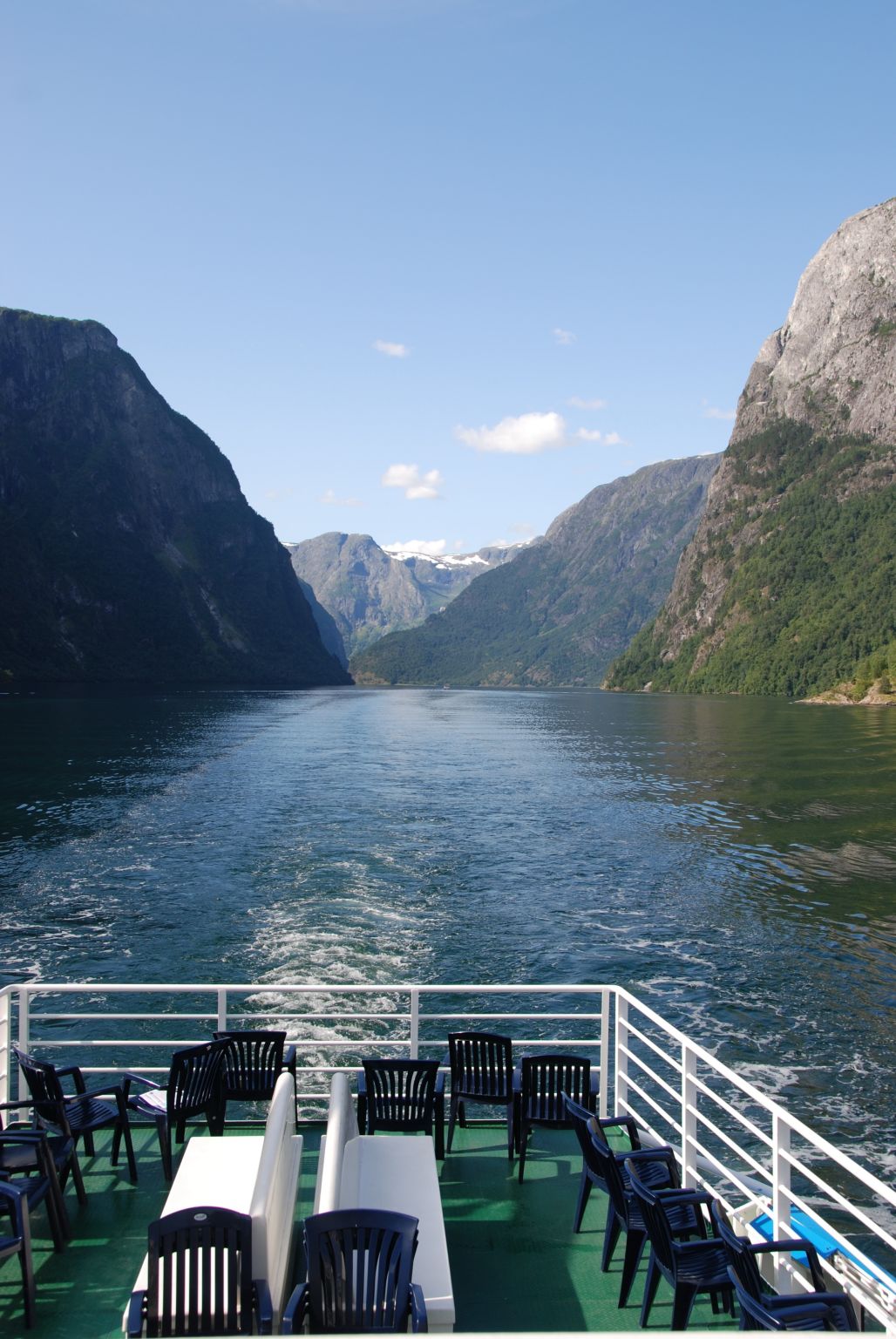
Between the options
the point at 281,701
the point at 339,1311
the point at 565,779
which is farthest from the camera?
the point at 281,701

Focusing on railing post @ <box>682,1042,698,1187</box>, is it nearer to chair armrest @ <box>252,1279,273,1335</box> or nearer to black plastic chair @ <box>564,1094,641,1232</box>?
black plastic chair @ <box>564,1094,641,1232</box>

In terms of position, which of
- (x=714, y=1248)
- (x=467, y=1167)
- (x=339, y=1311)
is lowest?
(x=467, y=1167)

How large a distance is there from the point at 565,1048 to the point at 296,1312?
16.7 meters

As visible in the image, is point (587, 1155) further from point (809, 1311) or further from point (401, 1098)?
point (809, 1311)

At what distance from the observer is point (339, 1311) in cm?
524

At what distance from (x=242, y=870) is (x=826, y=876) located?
68.2 ft

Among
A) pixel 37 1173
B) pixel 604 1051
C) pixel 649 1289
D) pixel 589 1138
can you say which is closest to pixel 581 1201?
pixel 589 1138

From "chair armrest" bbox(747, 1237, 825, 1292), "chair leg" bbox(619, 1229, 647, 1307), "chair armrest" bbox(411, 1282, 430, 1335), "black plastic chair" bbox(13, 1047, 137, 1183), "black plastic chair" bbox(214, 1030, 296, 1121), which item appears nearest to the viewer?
"chair armrest" bbox(411, 1282, 430, 1335)

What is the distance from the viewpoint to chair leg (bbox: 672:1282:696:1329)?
643cm

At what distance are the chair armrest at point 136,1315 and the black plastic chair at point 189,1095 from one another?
11.6 ft

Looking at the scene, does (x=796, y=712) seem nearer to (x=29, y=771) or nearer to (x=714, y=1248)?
(x=29, y=771)

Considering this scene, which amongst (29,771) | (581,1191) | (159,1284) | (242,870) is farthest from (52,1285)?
(29,771)

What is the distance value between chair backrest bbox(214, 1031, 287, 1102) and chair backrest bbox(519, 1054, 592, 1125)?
8.46 ft

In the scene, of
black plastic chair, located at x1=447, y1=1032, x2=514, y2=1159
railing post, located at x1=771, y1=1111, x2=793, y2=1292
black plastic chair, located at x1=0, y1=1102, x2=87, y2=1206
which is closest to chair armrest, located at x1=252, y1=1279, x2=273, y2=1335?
black plastic chair, located at x1=0, y1=1102, x2=87, y2=1206
